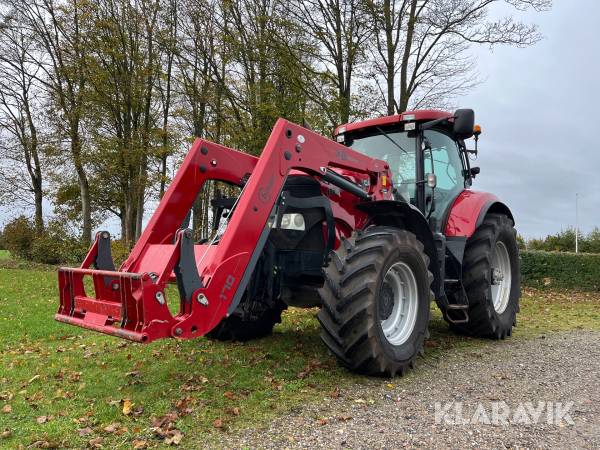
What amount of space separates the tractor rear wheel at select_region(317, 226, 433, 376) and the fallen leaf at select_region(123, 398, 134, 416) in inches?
62.3

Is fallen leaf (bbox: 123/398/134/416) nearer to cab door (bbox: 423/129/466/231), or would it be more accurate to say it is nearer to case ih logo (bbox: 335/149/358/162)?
case ih logo (bbox: 335/149/358/162)

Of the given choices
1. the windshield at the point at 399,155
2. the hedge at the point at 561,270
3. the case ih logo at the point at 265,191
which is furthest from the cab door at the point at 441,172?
the hedge at the point at 561,270

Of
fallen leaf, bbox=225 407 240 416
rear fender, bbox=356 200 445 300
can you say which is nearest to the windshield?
rear fender, bbox=356 200 445 300

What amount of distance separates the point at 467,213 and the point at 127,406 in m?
4.22

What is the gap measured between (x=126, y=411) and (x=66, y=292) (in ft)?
3.57

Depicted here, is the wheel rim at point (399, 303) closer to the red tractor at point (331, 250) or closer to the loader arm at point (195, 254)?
the red tractor at point (331, 250)

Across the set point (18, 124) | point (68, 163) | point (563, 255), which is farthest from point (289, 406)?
point (18, 124)

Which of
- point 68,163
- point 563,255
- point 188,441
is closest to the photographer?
point 188,441

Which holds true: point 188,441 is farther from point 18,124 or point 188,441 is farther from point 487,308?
point 18,124

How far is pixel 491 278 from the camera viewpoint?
19.7 feet

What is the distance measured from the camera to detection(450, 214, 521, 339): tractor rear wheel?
591 cm

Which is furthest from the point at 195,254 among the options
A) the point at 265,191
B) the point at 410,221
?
the point at 410,221

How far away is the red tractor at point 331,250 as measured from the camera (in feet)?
11.9

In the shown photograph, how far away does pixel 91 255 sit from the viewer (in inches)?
166
